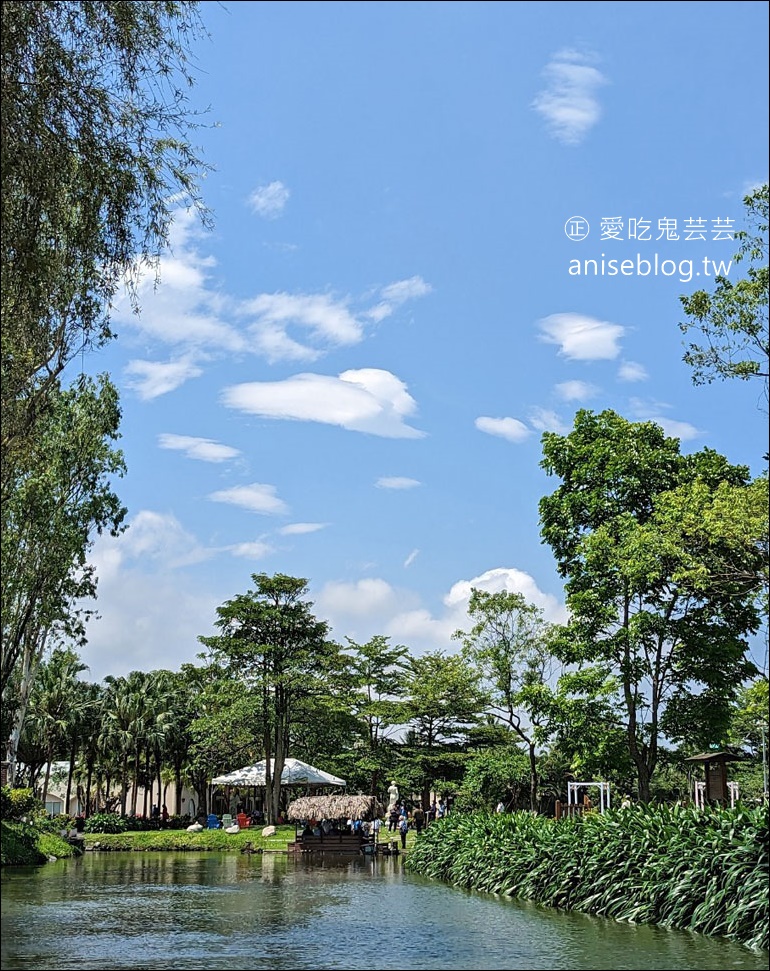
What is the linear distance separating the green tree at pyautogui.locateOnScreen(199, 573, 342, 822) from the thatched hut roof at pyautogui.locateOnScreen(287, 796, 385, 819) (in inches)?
187

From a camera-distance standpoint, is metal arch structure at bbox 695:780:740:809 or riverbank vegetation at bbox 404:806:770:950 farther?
metal arch structure at bbox 695:780:740:809

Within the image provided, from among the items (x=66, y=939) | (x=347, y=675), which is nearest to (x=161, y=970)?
(x=66, y=939)

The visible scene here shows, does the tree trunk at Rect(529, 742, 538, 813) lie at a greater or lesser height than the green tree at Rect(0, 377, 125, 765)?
lesser

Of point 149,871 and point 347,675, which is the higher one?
point 347,675

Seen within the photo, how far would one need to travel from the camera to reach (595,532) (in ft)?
77.2

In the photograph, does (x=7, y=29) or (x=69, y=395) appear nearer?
(x=7, y=29)

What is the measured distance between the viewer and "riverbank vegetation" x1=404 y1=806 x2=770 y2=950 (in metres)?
12.1

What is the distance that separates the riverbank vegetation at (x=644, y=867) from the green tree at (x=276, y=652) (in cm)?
2008

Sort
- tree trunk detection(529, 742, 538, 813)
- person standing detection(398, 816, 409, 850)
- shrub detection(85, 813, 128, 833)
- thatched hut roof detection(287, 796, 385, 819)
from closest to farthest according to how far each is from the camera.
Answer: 1. person standing detection(398, 816, 409, 850)
2. tree trunk detection(529, 742, 538, 813)
3. thatched hut roof detection(287, 796, 385, 819)
4. shrub detection(85, 813, 128, 833)

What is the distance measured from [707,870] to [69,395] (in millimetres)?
19149

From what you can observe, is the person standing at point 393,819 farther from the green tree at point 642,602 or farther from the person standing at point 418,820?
the green tree at point 642,602

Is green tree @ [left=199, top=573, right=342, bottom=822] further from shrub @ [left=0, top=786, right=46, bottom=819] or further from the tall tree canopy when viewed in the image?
the tall tree canopy

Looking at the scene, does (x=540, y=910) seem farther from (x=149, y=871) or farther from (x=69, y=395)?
(x=69, y=395)

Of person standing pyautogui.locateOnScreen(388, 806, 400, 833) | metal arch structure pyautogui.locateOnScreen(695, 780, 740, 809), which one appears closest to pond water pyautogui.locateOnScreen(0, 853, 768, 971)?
metal arch structure pyautogui.locateOnScreen(695, 780, 740, 809)
